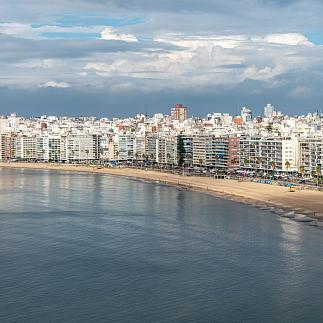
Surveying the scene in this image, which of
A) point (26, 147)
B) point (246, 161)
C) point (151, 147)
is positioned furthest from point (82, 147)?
point (246, 161)

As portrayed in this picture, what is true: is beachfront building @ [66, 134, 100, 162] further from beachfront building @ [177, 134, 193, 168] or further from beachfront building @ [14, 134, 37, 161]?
beachfront building @ [177, 134, 193, 168]

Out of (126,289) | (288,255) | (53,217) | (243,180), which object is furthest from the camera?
(243,180)

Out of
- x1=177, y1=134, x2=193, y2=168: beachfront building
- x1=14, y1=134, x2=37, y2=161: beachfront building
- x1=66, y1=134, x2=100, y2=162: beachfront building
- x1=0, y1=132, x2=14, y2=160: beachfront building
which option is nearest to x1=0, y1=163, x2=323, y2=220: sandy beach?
x1=177, y1=134, x2=193, y2=168: beachfront building

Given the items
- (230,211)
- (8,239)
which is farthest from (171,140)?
(8,239)

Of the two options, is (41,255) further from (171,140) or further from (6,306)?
(171,140)

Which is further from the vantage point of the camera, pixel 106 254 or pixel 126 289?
pixel 106 254

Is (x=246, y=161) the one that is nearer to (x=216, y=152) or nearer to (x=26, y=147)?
(x=216, y=152)
